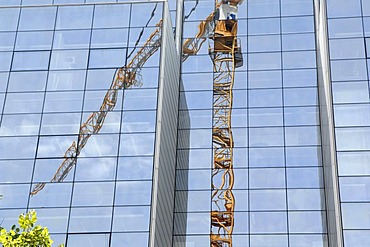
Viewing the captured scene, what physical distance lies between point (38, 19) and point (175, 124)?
10.5 meters

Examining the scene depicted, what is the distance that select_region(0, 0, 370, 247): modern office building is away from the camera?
36.2 m

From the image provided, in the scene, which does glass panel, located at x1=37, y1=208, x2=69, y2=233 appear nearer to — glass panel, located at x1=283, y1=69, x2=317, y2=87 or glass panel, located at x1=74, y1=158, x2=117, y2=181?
glass panel, located at x1=74, y1=158, x2=117, y2=181

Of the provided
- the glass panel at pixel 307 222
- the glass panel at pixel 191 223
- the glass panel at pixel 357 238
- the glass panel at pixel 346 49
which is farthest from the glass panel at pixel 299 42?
the glass panel at pixel 357 238

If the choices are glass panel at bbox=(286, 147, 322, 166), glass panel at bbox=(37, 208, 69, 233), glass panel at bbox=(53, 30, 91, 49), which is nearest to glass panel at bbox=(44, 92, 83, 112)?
glass panel at bbox=(53, 30, 91, 49)

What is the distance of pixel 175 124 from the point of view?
45.9 metres

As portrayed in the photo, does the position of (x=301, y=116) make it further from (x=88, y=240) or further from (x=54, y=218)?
(x=54, y=218)

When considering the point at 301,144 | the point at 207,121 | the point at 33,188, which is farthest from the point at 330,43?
the point at 33,188

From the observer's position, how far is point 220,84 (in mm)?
47656

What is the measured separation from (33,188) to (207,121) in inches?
560

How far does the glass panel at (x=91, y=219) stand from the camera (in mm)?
35406

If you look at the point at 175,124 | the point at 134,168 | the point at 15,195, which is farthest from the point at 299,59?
the point at 15,195

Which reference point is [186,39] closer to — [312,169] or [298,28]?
[298,28]

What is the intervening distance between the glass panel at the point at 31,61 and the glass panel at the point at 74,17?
211cm

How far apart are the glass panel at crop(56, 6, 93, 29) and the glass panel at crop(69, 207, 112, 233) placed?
11.6 metres
